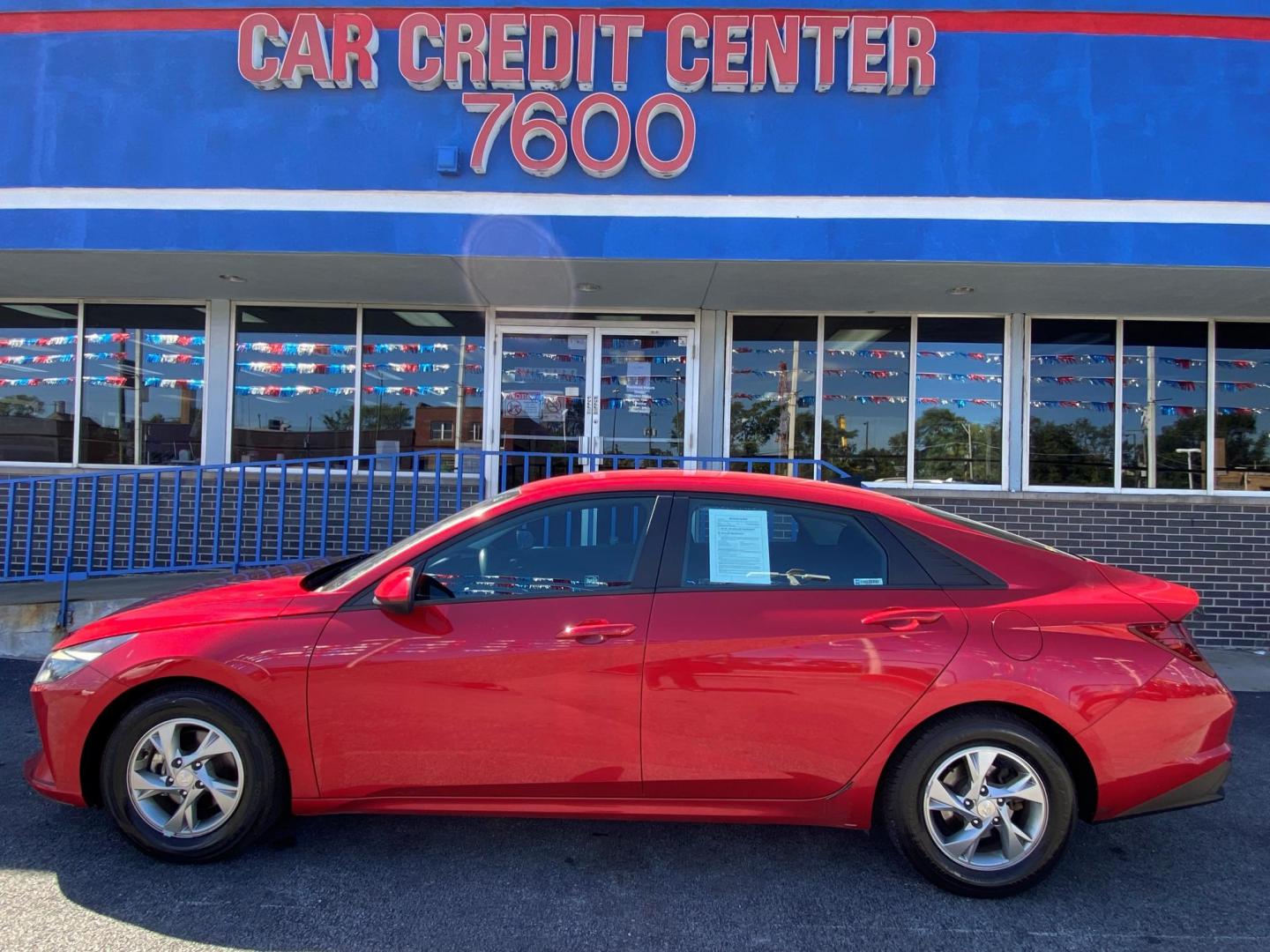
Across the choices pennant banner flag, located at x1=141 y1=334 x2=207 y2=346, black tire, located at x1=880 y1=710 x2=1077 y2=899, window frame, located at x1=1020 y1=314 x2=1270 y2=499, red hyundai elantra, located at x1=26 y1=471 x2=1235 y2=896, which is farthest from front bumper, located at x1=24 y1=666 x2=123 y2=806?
window frame, located at x1=1020 y1=314 x2=1270 y2=499

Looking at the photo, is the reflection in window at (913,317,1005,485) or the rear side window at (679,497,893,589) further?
the reflection in window at (913,317,1005,485)

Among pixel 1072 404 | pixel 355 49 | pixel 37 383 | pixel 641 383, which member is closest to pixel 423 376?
pixel 641 383

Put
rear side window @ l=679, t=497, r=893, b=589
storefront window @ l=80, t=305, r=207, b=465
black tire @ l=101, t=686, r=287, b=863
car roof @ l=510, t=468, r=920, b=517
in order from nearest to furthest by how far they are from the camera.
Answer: black tire @ l=101, t=686, r=287, b=863 < rear side window @ l=679, t=497, r=893, b=589 < car roof @ l=510, t=468, r=920, b=517 < storefront window @ l=80, t=305, r=207, b=465

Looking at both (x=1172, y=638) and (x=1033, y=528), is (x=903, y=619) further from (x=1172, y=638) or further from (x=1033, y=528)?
(x=1033, y=528)

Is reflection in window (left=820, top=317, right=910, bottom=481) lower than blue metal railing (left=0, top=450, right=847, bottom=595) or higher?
higher

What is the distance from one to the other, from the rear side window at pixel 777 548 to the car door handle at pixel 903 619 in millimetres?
142

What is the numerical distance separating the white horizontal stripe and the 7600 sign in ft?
0.80

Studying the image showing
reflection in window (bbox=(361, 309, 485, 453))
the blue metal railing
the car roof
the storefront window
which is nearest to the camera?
the car roof

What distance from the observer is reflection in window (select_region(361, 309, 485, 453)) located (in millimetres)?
8359

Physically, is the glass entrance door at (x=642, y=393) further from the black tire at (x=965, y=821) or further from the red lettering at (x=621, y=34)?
the black tire at (x=965, y=821)

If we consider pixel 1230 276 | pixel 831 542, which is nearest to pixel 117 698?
pixel 831 542

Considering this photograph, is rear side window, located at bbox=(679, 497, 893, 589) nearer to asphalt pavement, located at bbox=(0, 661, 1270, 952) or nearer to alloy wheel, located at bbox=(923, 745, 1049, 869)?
alloy wheel, located at bbox=(923, 745, 1049, 869)

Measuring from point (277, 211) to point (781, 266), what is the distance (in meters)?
4.11

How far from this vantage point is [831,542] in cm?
331
